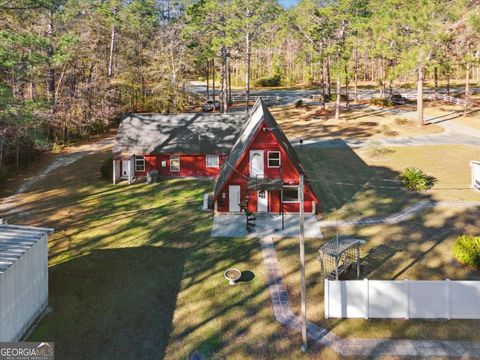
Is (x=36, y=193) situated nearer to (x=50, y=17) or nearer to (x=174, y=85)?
(x=50, y=17)

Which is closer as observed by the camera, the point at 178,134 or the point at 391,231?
the point at 391,231

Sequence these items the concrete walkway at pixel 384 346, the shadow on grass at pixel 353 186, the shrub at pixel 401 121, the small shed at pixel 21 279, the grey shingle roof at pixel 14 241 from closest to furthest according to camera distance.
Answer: the small shed at pixel 21 279 < the concrete walkway at pixel 384 346 < the grey shingle roof at pixel 14 241 < the shadow on grass at pixel 353 186 < the shrub at pixel 401 121

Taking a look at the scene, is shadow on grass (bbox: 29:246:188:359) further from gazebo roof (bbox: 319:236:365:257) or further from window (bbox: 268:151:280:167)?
window (bbox: 268:151:280:167)

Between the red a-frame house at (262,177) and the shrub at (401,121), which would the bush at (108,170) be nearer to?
the red a-frame house at (262,177)

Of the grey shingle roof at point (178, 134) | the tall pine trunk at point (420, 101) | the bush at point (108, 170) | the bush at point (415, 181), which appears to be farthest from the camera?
the tall pine trunk at point (420, 101)

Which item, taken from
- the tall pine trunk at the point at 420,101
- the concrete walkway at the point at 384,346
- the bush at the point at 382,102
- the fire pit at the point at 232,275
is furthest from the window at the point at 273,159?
the bush at the point at 382,102

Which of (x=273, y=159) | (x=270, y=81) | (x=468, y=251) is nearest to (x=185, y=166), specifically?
(x=273, y=159)

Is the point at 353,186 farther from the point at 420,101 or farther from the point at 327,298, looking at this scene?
the point at 420,101
